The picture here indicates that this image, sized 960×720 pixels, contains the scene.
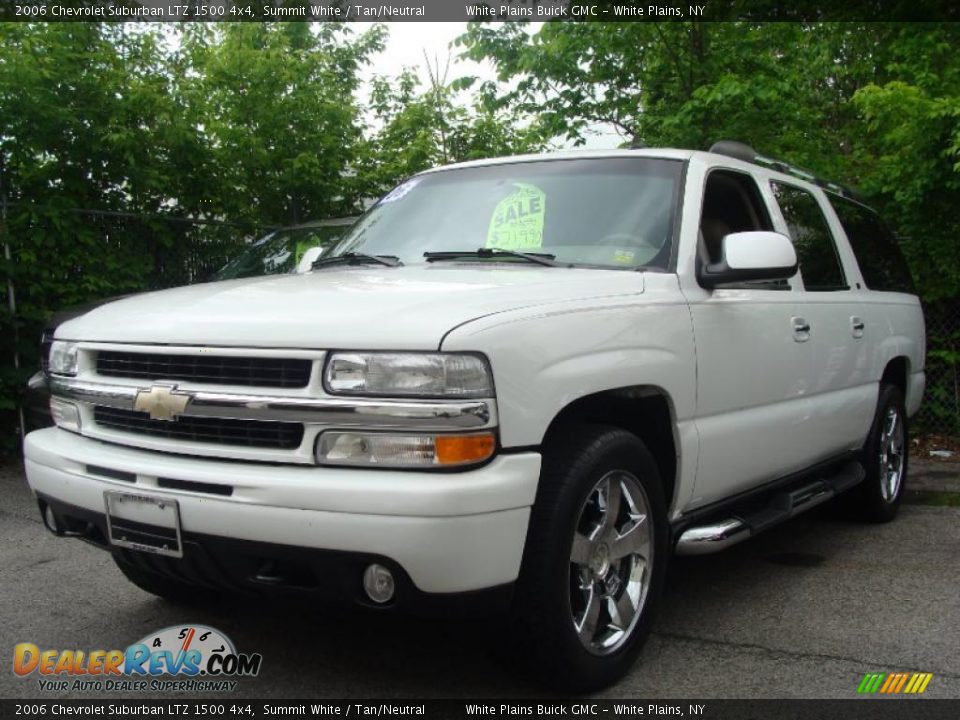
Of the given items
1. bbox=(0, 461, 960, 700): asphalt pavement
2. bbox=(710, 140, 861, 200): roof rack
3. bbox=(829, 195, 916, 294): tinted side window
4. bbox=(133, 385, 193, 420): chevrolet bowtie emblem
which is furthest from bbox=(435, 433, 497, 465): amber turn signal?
bbox=(829, 195, 916, 294): tinted side window

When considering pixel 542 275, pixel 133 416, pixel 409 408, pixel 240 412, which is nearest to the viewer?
pixel 409 408

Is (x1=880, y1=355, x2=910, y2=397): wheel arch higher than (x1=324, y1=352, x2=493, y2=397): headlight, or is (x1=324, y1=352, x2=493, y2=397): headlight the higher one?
(x1=324, y1=352, x2=493, y2=397): headlight

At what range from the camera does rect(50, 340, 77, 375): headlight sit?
3.24 m

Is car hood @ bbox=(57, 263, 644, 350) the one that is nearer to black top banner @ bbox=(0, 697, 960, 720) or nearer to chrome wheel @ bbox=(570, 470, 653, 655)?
chrome wheel @ bbox=(570, 470, 653, 655)

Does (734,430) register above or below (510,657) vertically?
above

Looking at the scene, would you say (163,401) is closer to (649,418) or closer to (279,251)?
(649,418)

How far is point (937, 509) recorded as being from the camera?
19.5 ft

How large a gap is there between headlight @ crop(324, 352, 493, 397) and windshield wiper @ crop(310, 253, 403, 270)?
1.31 m

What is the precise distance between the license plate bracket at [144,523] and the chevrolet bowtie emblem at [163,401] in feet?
0.81

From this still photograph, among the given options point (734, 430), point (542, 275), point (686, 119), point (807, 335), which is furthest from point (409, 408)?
point (686, 119)

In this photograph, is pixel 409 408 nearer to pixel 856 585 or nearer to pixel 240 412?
pixel 240 412

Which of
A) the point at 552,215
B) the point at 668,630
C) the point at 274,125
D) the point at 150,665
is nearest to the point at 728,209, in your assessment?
the point at 552,215

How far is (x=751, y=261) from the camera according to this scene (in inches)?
137

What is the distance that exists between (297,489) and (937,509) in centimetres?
482
